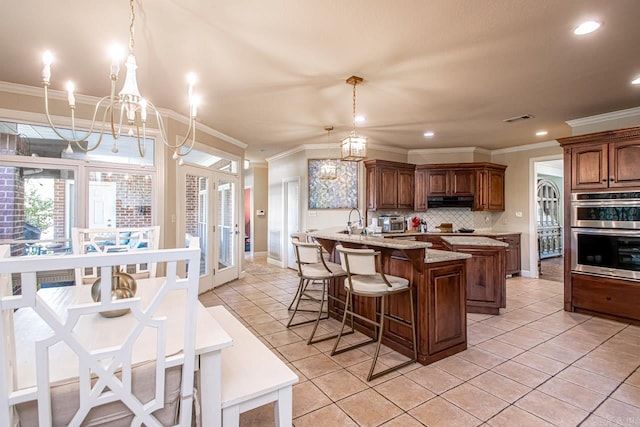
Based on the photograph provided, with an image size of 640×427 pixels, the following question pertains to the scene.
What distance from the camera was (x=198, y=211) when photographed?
5.05m

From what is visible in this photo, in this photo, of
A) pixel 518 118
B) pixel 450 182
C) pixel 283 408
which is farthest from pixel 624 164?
pixel 283 408

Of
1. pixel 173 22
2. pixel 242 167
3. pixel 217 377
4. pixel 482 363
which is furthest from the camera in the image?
pixel 242 167

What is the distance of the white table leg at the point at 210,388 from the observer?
3.91 ft

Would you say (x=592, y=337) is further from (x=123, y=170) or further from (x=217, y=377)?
(x=123, y=170)

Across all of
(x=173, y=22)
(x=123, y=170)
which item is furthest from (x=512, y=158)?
(x=123, y=170)

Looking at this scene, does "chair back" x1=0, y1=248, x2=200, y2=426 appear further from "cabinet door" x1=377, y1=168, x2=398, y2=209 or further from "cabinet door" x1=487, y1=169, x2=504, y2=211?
"cabinet door" x1=487, y1=169, x2=504, y2=211

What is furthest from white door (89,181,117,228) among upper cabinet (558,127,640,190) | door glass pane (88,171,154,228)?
upper cabinet (558,127,640,190)

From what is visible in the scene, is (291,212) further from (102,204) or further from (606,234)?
(606,234)

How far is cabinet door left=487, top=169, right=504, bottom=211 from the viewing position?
627 cm

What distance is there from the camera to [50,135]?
145 inches

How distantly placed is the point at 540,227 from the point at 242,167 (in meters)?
7.72

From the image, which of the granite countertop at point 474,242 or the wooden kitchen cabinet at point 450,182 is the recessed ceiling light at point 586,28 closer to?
the granite countertop at point 474,242

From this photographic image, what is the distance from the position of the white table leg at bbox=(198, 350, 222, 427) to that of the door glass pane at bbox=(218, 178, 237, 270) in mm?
4534

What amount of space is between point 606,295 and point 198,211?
5.62 m
